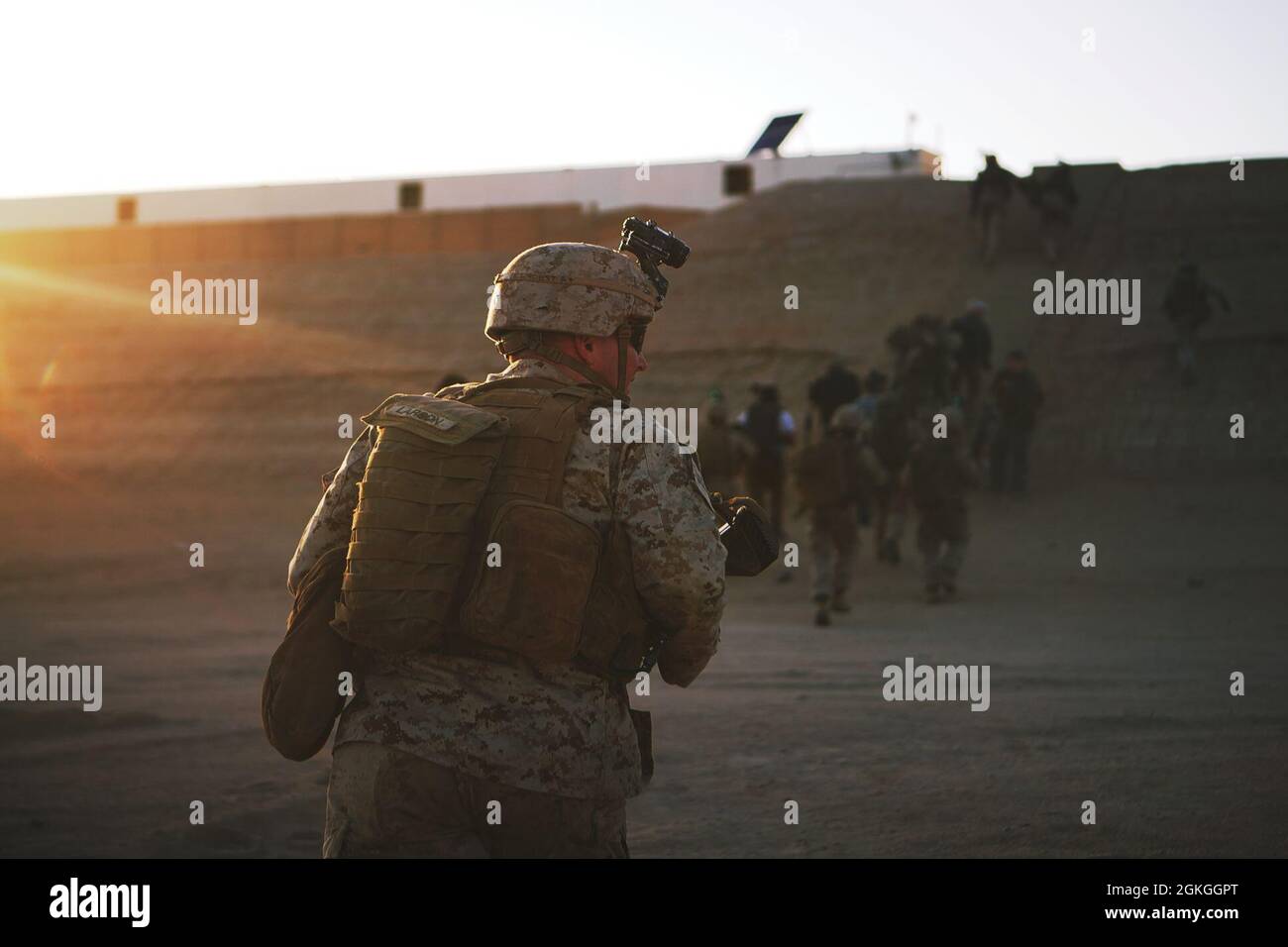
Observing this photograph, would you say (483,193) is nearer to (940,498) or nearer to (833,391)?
(833,391)

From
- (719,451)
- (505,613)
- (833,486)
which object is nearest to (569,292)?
(505,613)

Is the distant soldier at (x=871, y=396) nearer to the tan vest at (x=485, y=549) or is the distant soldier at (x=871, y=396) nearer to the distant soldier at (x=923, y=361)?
the distant soldier at (x=923, y=361)

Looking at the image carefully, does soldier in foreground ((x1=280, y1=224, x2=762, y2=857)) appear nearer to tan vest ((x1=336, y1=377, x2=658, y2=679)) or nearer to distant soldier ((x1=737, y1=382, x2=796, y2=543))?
tan vest ((x1=336, y1=377, x2=658, y2=679))

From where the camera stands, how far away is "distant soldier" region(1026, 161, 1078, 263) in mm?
28906

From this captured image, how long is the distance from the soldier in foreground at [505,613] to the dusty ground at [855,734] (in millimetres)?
2543

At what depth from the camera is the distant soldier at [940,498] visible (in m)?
13.7

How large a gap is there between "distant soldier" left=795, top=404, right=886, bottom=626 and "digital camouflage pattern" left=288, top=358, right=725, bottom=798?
9.43m

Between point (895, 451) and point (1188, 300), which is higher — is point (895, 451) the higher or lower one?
the lower one

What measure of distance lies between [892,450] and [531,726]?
46.1 feet

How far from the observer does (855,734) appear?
7871 millimetres

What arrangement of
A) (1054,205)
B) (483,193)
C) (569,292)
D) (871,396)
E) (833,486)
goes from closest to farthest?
1. (569,292)
2. (833,486)
3. (871,396)
4. (1054,205)
5. (483,193)

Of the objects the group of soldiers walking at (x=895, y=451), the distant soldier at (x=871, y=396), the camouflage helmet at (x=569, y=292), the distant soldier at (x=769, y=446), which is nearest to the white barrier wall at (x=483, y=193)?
the group of soldiers walking at (x=895, y=451)
